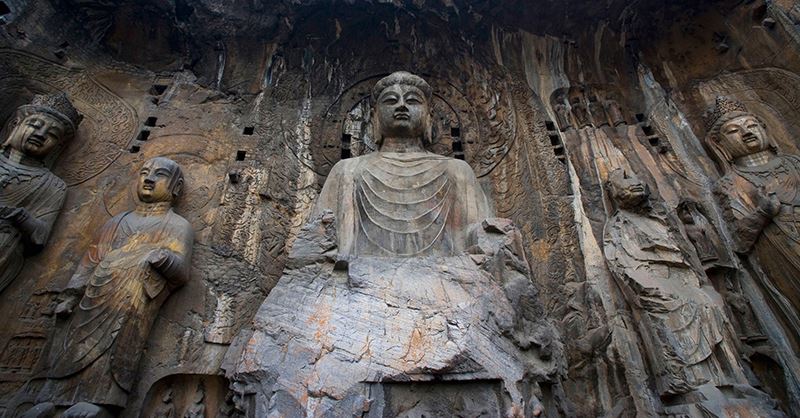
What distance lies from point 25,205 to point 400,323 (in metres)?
3.93

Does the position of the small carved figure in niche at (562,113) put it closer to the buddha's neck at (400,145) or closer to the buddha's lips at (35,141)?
the buddha's neck at (400,145)

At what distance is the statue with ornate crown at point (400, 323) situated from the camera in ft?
8.87

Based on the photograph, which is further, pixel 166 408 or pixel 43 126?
pixel 43 126

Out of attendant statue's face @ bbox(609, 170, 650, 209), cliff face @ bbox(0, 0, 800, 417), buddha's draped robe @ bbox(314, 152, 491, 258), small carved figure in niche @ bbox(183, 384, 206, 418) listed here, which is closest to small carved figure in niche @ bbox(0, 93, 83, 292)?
cliff face @ bbox(0, 0, 800, 417)

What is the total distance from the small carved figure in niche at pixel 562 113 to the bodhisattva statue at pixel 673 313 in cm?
147

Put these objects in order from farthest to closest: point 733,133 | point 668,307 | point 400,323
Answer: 1. point 733,133
2. point 668,307
3. point 400,323

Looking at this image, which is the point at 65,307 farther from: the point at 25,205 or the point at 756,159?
the point at 756,159

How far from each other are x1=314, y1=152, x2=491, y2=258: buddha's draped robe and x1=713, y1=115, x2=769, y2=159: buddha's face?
2.91 metres

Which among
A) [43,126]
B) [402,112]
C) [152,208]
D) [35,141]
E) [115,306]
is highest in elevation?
[402,112]

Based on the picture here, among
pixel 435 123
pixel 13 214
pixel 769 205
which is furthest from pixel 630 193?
pixel 13 214

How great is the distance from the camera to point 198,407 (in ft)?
12.4

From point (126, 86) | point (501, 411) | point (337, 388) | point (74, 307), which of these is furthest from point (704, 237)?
point (126, 86)

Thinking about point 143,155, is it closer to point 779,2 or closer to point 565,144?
point 565,144

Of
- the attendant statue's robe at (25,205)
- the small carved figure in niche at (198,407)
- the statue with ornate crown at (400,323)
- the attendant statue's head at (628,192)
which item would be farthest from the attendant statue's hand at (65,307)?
the attendant statue's head at (628,192)
